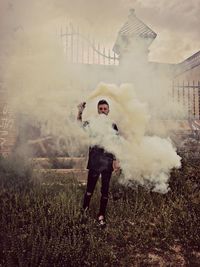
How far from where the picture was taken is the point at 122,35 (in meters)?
11.8

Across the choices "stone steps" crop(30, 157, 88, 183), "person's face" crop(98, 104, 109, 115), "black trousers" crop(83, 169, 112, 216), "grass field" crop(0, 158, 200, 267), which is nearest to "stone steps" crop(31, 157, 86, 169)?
"stone steps" crop(30, 157, 88, 183)

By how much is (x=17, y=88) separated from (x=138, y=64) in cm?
461

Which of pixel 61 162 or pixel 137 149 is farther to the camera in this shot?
pixel 61 162

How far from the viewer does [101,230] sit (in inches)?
167

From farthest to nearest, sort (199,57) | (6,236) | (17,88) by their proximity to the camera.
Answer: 1. (199,57)
2. (17,88)
3. (6,236)

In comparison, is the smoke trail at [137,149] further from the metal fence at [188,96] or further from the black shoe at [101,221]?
the metal fence at [188,96]

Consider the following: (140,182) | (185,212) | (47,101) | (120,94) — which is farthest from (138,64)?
(185,212)

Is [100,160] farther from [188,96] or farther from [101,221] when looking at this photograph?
[188,96]

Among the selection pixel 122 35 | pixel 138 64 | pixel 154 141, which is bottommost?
pixel 154 141

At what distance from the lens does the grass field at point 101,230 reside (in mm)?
3557

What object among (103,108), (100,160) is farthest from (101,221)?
(103,108)

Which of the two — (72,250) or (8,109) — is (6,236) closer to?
(72,250)

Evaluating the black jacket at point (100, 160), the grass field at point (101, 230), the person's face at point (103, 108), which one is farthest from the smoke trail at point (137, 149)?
the person's face at point (103, 108)

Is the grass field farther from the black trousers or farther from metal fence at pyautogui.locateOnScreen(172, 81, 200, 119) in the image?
metal fence at pyautogui.locateOnScreen(172, 81, 200, 119)
